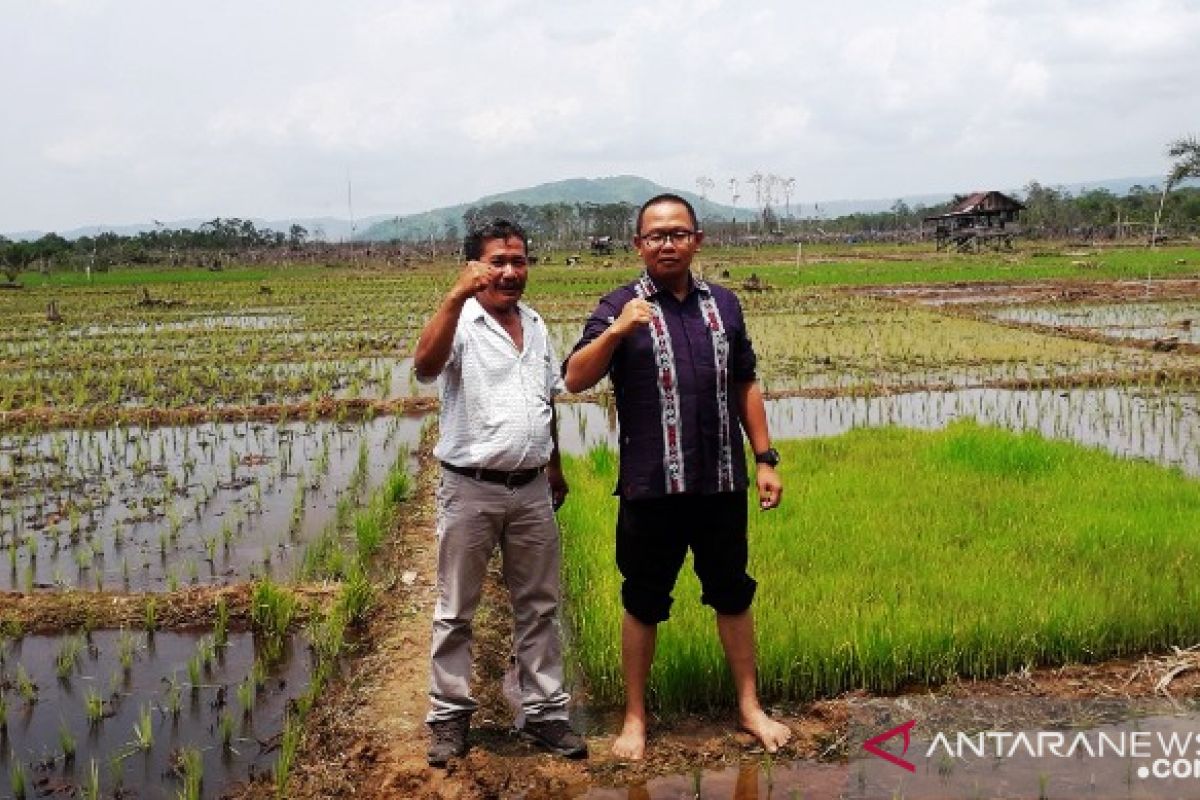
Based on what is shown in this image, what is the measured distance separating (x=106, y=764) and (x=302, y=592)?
58.6 inches

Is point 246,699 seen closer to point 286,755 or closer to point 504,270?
point 286,755

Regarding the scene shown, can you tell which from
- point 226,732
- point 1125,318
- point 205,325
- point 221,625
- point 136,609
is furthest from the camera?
point 205,325

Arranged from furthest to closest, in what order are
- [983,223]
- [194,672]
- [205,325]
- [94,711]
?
[983,223] < [205,325] < [194,672] < [94,711]

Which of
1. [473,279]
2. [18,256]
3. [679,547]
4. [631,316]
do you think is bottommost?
[679,547]

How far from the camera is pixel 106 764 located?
322 centimetres

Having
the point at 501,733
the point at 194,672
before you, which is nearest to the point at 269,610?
the point at 194,672

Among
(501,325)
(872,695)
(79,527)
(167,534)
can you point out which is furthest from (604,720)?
(79,527)

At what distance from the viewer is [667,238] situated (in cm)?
284

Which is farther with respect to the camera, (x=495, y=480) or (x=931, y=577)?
(x=931, y=577)

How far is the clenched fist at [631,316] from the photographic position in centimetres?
269

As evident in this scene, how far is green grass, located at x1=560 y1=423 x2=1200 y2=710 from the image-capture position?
3494mm

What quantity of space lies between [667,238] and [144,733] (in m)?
2.41

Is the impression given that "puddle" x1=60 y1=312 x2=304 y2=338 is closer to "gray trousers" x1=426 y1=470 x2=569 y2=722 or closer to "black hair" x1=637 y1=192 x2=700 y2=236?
"gray trousers" x1=426 y1=470 x2=569 y2=722

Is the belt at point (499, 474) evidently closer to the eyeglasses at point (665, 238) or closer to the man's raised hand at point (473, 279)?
the man's raised hand at point (473, 279)
